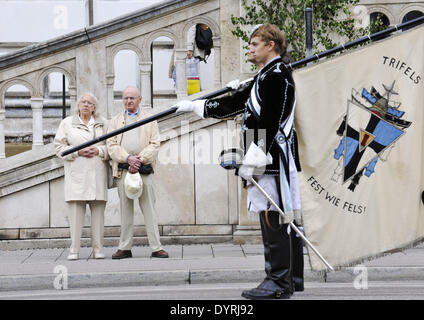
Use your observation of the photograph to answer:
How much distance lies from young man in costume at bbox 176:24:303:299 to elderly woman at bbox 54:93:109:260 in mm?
3291

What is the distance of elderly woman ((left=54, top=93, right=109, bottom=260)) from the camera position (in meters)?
11.3

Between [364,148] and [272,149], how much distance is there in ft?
2.14

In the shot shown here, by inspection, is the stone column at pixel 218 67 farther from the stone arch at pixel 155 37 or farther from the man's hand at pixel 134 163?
the man's hand at pixel 134 163

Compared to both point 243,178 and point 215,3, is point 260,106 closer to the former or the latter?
point 243,178

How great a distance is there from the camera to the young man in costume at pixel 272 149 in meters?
7.96

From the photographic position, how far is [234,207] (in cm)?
1290

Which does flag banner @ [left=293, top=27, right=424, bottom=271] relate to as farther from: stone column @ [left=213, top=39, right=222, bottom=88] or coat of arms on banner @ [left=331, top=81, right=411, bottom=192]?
stone column @ [left=213, top=39, right=222, bottom=88]

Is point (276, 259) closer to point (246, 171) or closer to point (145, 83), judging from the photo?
point (246, 171)

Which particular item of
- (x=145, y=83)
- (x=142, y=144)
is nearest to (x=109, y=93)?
(x=145, y=83)

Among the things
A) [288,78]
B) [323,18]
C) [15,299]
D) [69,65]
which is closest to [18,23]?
[69,65]

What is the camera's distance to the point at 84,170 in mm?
11336

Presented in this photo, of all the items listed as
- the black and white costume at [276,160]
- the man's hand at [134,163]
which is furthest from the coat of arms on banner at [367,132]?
the man's hand at [134,163]

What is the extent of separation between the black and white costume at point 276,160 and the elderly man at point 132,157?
3.16m

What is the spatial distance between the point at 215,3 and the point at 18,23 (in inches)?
261
